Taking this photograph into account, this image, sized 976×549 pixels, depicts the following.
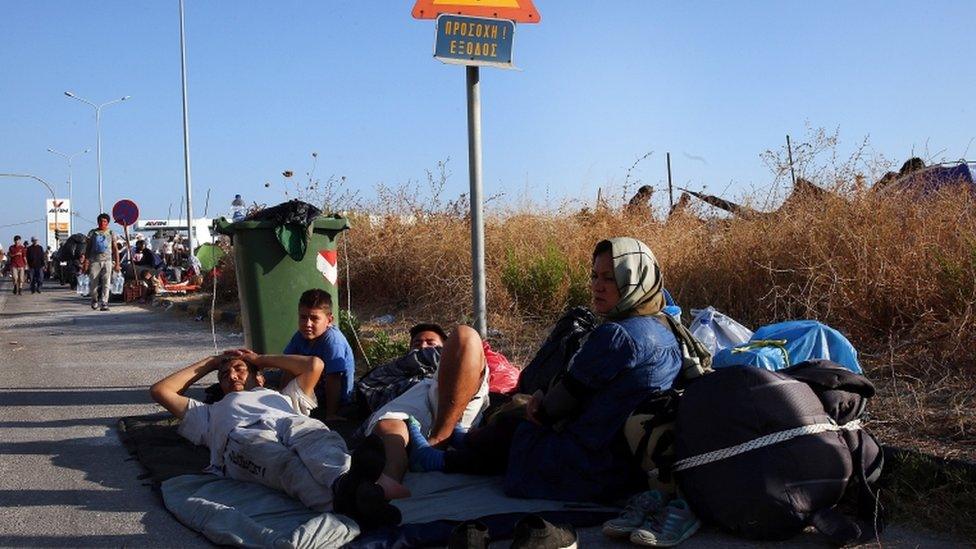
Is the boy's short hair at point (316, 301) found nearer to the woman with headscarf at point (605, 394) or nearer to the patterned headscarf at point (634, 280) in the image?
the woman with headscarf at point (605, 394)

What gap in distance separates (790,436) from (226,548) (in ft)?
7.30

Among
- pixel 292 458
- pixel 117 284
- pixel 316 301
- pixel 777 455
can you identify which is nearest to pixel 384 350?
pixel 316 301

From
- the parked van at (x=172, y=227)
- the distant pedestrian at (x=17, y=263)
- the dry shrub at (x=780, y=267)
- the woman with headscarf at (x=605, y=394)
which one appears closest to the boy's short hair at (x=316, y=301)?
the woman with headscarf at (x=605, y=394)

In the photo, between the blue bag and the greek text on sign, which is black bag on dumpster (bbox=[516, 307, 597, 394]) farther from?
the greek text on sign

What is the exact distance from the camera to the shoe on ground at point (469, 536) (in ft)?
11.4

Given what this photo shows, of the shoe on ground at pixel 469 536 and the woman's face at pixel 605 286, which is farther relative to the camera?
the woman's face at pixel 605 286

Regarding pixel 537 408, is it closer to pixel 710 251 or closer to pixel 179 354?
pixel 710 251

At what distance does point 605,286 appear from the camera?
14.4 ft

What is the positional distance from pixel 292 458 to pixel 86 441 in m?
2.23

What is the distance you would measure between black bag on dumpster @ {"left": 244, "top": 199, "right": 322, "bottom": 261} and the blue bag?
3683mm

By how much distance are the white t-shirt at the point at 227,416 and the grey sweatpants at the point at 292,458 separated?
9 cm

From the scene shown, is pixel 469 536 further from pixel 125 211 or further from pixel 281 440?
pixel 125 211

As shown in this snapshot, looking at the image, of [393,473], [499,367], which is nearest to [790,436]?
[393,473]

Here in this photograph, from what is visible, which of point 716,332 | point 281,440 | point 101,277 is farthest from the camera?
point 101,277
